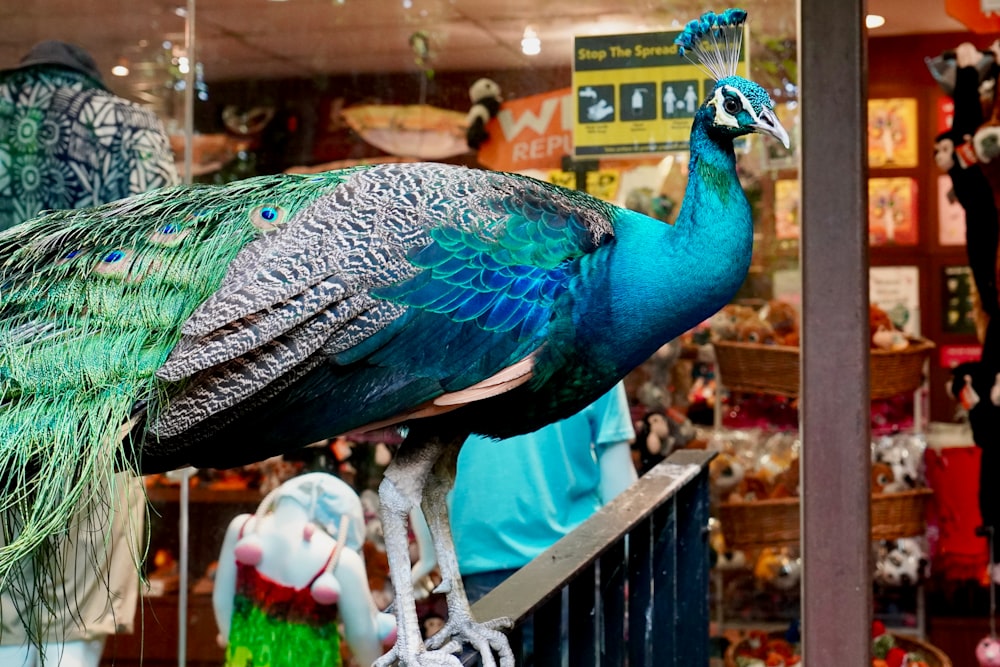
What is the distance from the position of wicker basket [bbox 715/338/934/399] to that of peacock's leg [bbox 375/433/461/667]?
1673mm

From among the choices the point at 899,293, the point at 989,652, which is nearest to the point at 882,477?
the point at 989,652

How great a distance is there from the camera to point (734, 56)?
163 cm

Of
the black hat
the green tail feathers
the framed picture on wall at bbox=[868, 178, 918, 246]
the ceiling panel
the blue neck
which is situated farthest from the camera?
the framed picture on wall at bbox=[868, 178, 918, 246]

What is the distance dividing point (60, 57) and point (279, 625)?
121 centimetres

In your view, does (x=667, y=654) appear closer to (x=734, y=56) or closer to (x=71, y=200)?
(x=734, y=56)

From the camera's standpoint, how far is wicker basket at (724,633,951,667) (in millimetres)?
2980

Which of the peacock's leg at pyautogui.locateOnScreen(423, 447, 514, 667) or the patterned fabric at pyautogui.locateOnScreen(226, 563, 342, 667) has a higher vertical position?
the peacock's leg at pyautogui.locateOnScreen(423, 447, 514, 667)

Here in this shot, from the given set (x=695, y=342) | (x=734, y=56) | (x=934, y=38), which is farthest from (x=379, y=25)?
(x=734, y=56)

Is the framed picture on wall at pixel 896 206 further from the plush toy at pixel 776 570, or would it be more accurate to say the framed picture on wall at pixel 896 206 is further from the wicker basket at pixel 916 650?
the wicker basket at pixel 916 650

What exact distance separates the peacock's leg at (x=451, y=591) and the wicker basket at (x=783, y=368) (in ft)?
5.20

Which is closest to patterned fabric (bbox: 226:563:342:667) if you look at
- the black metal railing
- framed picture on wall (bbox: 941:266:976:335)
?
the black metal railing

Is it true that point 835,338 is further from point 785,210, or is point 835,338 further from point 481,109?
point 481,109

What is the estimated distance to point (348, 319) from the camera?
1307 millimetres

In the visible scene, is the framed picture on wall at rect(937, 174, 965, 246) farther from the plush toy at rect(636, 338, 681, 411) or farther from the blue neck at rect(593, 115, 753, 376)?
the blue neck at rect(593, 115, 753, 376)
